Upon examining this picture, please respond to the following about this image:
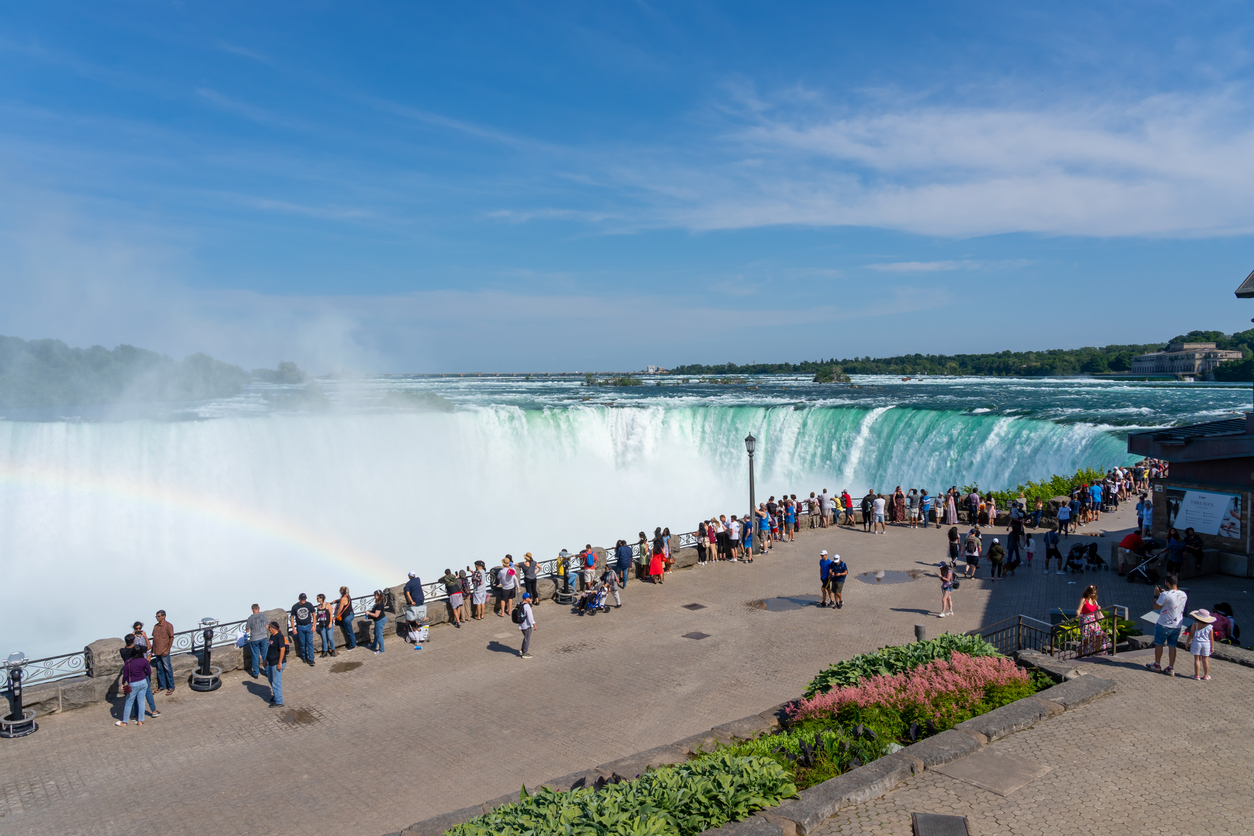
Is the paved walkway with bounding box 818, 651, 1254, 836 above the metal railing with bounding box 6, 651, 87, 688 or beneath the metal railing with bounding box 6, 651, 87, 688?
above

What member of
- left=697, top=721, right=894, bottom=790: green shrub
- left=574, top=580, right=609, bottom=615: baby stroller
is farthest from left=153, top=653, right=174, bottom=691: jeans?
left=697, top=721, right=894, bottom=790: green shrub

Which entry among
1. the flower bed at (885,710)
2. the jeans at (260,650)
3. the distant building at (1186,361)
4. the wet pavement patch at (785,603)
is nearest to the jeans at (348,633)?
the jeans at (260,650)

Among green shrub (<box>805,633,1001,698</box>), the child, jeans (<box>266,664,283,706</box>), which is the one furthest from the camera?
jeans (<box>266,664,283,706</box>)

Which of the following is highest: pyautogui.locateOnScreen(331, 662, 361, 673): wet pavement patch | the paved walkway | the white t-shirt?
the white t-shirt

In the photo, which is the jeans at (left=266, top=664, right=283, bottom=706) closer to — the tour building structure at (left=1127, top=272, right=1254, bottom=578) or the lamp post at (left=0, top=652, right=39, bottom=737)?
the lamp post at (left=0, top=652, right=39, bottom=737)

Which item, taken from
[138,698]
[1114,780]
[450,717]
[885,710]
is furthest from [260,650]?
[1114,780]

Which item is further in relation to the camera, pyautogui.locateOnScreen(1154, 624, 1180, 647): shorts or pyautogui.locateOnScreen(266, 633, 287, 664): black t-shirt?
pyautogui.locateOnScreen(266, 633, 287, 664): black t-shirt

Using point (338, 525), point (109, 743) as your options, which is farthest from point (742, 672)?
point (338, 525)
